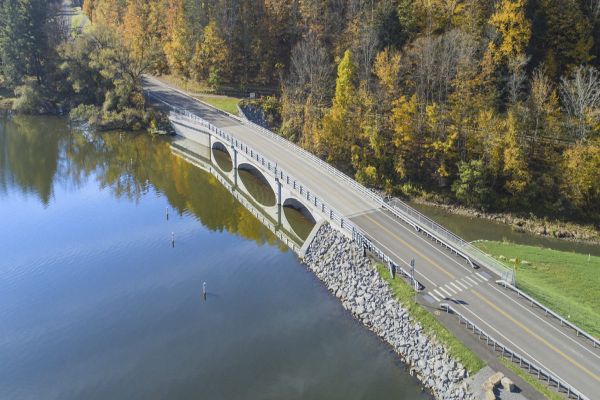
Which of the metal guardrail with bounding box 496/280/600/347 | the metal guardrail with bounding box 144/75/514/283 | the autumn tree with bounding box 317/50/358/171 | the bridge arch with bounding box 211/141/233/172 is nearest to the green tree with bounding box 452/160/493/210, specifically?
the metal guardrail with bounding box 144/75/514/283

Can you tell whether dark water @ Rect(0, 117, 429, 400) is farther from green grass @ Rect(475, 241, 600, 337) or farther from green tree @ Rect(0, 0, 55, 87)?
green tree @ Rect(0, 0, 55, 87)

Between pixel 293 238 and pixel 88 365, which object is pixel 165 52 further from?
pixel 88 365

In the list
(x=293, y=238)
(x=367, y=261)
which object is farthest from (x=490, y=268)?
(x=293, y=238)

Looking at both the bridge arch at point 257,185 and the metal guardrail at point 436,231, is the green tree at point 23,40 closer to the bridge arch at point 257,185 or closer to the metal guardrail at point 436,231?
the bridge arch at point 257,185

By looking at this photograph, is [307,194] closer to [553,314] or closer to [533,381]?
[553,314]

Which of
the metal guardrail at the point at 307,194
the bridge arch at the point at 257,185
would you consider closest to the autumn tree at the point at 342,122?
the bridge arch at the point at 257,185
